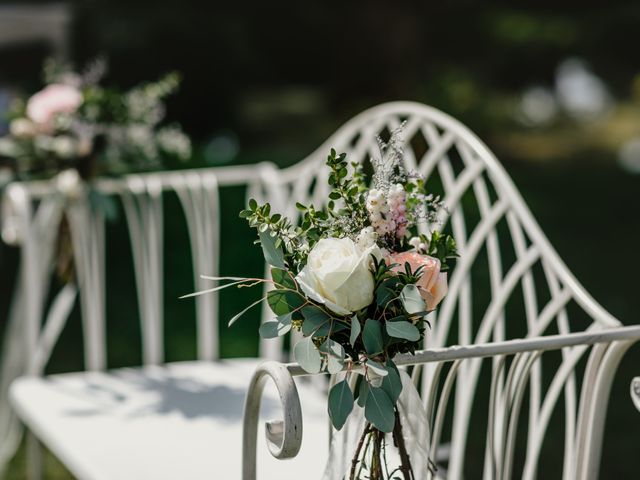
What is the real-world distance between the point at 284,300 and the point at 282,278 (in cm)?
3

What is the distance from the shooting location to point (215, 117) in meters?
9.98

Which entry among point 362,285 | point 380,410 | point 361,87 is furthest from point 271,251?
point 361,87

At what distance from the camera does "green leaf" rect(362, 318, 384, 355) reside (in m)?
1.28

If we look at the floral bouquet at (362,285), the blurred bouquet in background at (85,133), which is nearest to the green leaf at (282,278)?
the floral bouquet at (362,285)

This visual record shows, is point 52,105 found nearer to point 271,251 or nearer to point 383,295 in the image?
Result: point 271,251

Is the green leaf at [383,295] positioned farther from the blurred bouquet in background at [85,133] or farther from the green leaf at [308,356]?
the blurred bouquet in background at [85,133]

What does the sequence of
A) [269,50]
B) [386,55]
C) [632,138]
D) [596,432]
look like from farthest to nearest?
[632,138] < [269,50] < [386,55] < [596,432]

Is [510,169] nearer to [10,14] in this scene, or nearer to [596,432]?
[10,14]

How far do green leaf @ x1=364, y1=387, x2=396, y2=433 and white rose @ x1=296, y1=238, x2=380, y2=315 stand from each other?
110 mm

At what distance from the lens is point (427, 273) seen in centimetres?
133

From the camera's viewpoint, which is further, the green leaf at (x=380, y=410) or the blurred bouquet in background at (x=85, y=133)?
the blurred bouquet in background at (x=85, y=133)

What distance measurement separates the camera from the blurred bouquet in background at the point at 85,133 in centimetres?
269

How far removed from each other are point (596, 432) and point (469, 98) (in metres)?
10.3

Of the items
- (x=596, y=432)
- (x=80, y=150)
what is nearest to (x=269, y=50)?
(x=80, y=150)
